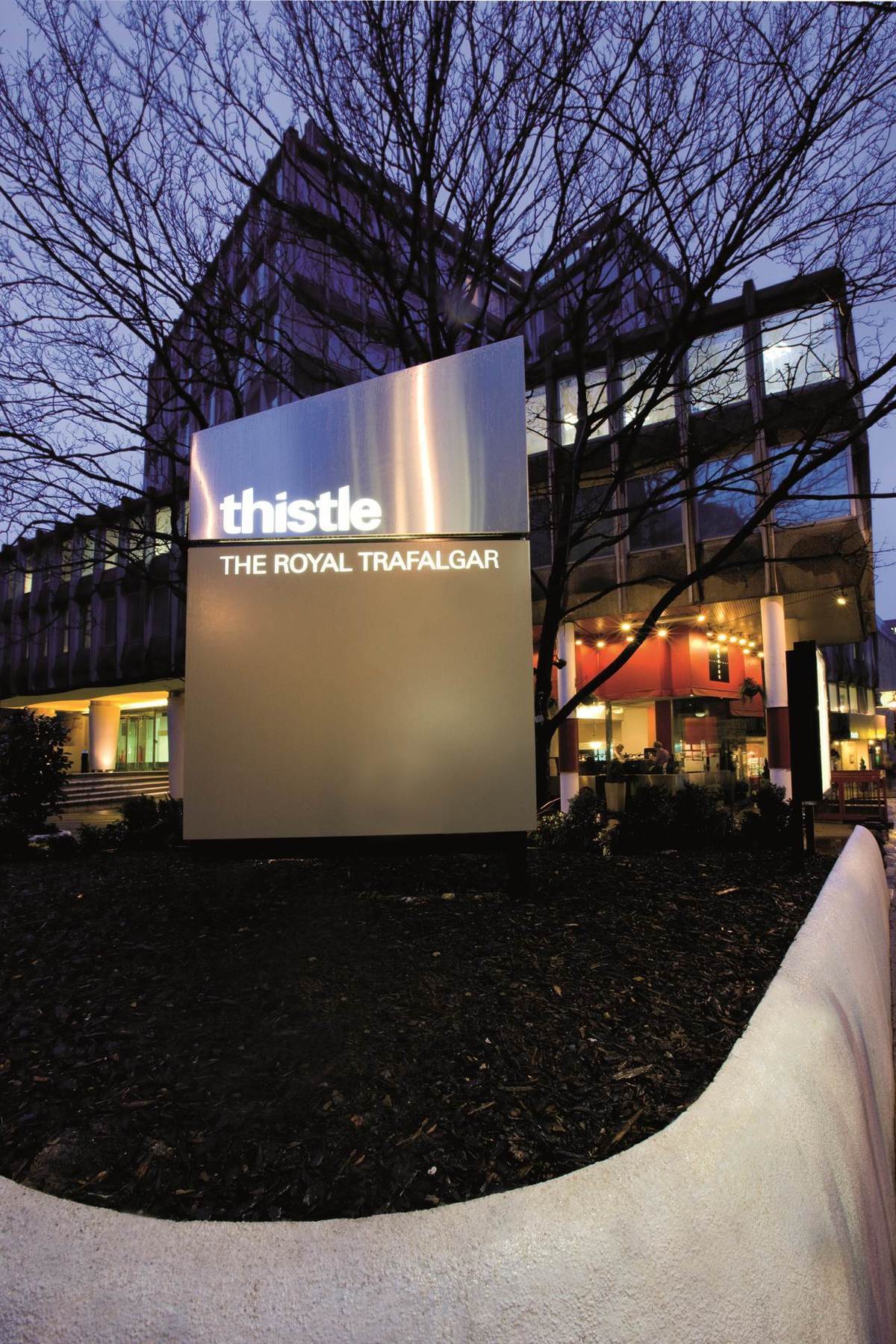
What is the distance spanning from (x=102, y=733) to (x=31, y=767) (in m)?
27.3

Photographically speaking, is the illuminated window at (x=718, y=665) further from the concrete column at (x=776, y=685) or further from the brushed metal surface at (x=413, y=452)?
the brushed metal surface at (x=413, y=452)

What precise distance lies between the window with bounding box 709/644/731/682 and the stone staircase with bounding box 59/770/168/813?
20.3m

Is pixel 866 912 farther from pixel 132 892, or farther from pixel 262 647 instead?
pixel 132 892

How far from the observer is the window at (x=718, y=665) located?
22.1 meters

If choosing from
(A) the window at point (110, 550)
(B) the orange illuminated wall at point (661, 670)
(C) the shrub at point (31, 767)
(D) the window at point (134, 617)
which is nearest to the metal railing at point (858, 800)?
(B) the orange illuminated wall at point (661, 670)

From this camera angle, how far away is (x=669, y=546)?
18.8 meters

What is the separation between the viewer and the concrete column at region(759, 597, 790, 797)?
17297mm

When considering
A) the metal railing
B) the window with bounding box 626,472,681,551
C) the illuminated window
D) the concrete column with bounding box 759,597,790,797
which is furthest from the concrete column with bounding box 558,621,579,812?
the metal railing

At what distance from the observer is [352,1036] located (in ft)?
8.96

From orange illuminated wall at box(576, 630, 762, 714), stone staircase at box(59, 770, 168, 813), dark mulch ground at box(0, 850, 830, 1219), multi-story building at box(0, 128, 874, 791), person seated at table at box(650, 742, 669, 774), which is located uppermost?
multi-story building at box(0, 128, 874, 791)

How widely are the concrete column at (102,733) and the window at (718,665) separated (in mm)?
28951

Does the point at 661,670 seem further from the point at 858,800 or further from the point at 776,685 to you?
the point at 858,800

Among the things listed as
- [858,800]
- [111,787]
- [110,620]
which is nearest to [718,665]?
[858,800]

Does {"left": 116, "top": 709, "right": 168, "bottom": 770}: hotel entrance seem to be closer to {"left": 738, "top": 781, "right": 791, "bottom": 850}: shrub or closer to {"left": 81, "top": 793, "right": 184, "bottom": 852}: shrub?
{"left": 81, "top": 793, "right": 184, "bottom": 852}: shrub
